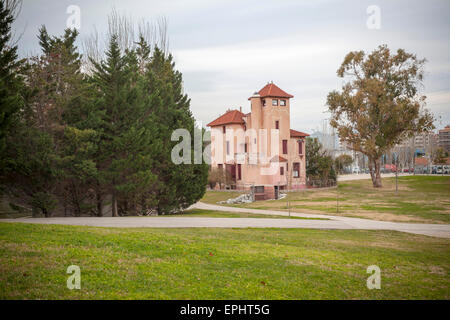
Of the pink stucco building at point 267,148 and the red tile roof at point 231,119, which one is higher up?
the red tile roof at point 231,119


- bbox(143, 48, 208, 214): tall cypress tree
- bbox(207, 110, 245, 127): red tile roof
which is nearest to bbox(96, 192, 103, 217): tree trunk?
bbox(143, 48, 208, 214): tall cypress tree

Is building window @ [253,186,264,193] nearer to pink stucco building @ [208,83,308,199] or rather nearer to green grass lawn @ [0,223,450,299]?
pink stucco building @ [208,83,308,199]

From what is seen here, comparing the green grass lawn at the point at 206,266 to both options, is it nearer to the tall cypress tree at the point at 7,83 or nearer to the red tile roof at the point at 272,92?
the tall cypress tree at the point at 7,83

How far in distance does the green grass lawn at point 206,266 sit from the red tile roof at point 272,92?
30345 mm

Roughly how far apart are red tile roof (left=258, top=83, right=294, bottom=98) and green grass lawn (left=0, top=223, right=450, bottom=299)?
3034cm

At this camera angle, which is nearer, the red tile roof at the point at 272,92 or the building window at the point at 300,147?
the red tile roof at the point at 272,92

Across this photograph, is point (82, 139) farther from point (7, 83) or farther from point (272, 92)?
point (272, 92)

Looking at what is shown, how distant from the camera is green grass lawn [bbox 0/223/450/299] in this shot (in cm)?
705

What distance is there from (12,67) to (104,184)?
836cm

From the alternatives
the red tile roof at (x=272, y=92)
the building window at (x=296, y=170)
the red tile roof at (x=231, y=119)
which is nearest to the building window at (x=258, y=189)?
the building window at (x=296, y=170)

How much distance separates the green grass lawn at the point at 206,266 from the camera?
278 inches

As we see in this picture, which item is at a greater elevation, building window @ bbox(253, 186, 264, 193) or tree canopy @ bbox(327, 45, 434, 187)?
tree canopy @ bbox(327, 45, 434, 187)

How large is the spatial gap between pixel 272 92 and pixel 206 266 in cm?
3512
